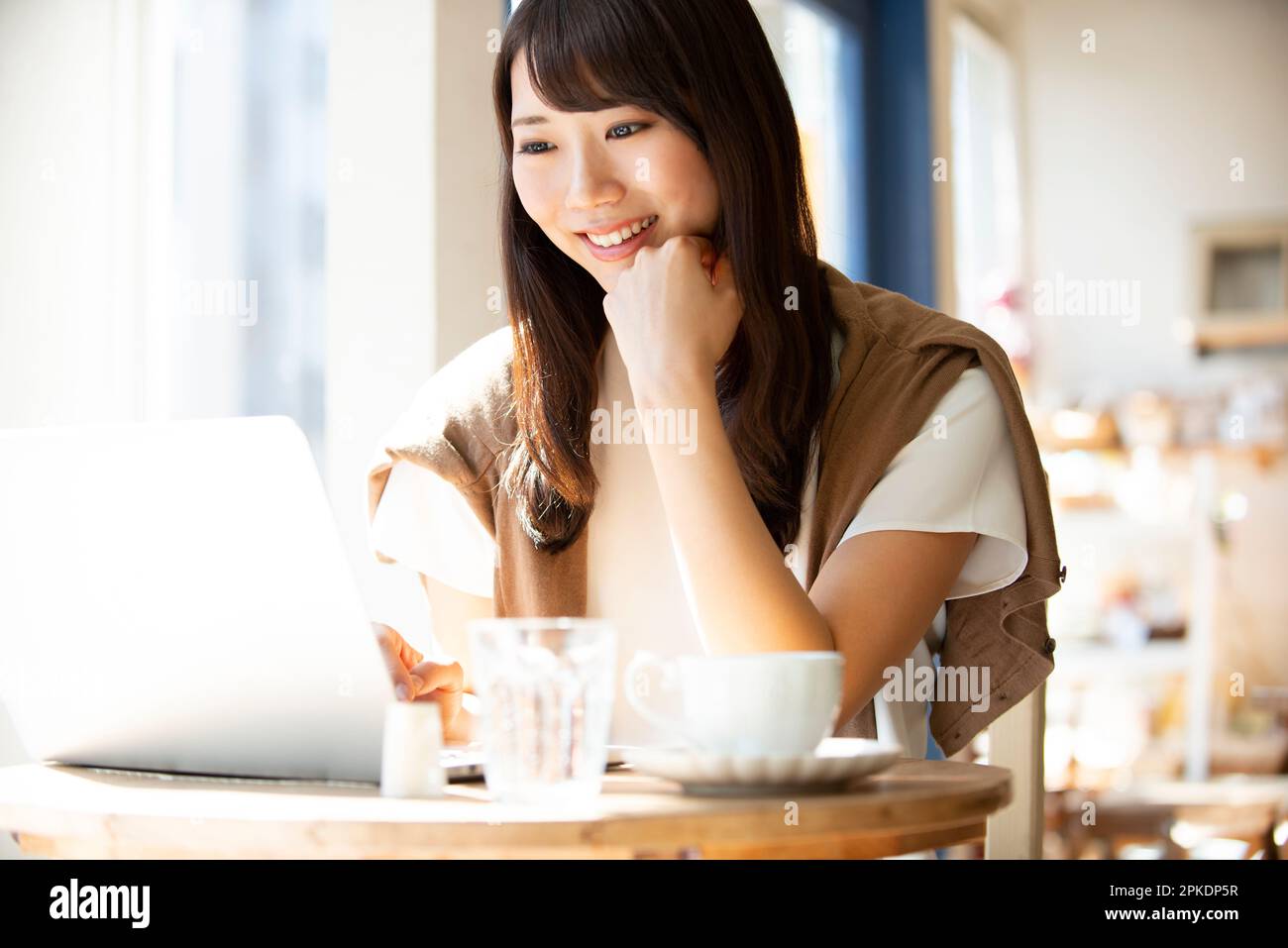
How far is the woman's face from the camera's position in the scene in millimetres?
1300

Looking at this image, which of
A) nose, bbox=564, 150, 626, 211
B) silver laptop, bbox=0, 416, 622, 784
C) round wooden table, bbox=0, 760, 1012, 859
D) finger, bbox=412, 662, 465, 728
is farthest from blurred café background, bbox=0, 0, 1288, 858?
round wooden table, bbox=0, 760, 1012, 859

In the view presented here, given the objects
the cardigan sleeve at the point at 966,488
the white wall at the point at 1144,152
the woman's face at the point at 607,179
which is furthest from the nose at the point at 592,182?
the white wall at the point at 1144,152

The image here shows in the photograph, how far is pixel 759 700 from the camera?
0.77 m

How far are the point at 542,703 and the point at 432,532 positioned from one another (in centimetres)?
71

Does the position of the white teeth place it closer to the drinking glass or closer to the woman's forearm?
the woman's forearm

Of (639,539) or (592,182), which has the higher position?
(592,182)

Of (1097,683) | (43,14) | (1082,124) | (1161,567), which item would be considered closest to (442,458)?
(43,14)

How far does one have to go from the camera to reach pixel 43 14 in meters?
1.77

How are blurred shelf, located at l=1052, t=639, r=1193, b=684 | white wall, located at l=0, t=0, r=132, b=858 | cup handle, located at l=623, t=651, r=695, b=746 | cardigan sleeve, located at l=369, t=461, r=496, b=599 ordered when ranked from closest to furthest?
cup handle, located at l=623, t=651, r=695, b=746 → cardigan sleeve, located at l=369, t=461, r=496, b=599 → white wall, located at l=0, t=0, r=132, b=858 → blurred shelf, located at l=1052, t=639, r=1193, b=684

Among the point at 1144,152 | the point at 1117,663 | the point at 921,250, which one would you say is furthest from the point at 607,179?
the point at 1144,152

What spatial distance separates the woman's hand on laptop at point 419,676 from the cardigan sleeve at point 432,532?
12.6 inches

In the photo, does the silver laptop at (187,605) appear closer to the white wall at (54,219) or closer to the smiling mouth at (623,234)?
the smiling mouth at (623,234)

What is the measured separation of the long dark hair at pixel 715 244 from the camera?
4.19 ft

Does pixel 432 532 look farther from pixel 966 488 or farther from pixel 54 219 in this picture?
pixel 54 219
